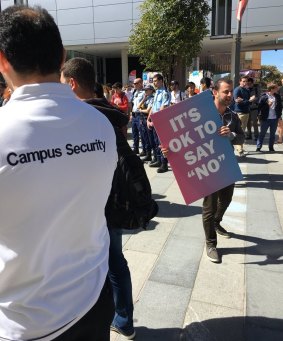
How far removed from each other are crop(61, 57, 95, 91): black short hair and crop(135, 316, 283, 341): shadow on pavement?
5.85ft

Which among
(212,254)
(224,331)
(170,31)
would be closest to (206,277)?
(212,254)

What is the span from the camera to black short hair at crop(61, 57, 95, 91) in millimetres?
2162

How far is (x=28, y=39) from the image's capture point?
3.49 ft

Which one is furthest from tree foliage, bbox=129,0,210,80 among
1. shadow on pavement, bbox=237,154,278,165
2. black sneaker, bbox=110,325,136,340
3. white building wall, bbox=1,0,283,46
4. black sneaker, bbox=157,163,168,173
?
white building wall, bbox=1,0,283,46

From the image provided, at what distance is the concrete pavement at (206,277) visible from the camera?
269cm

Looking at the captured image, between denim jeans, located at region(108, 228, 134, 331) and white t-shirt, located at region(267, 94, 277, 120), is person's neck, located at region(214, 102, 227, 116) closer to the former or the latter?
denim jeans, located at region(108, 228, 134, 331)

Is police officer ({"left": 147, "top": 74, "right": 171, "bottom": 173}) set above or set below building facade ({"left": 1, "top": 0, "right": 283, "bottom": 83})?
below

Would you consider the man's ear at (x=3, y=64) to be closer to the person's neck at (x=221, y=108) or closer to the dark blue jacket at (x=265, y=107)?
the person's neck at (x=221, y=108)

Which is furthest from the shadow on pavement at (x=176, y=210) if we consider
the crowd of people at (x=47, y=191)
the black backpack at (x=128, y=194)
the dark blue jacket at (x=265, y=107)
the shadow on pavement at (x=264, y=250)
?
the dark blue jacket at (x=265, y=107)

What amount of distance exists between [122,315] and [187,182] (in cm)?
152

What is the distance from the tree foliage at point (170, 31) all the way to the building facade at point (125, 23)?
8.71 metres

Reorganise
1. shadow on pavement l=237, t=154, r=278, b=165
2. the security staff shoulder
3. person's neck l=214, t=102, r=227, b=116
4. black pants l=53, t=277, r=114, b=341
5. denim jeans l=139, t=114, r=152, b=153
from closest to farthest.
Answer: the security staff shoulder < black pants l=53, t=277, r=114, b=341 < person's neck l=214, t=102, r=227, b=116 < shadow on pavement l=237, t=154, r=278, b=165 < denim jeans l=139, t=114, r=152, b=153

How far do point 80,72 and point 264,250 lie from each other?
2833mm

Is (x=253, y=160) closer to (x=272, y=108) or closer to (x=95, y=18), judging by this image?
(x=272, y=108)
